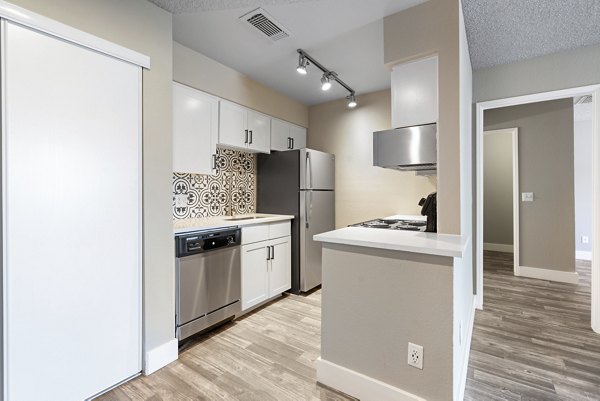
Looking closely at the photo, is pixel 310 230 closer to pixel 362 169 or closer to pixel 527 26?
pixel 362 169

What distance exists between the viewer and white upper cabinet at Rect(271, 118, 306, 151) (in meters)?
3.56

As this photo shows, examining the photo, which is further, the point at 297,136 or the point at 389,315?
the point at 297,136

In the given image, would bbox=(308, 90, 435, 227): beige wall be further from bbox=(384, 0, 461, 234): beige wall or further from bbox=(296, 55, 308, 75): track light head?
bbox=(384, 0, 461, 234): beige wall

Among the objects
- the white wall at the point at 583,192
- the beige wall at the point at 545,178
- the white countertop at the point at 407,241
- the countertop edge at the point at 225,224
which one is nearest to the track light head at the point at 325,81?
the countertop edge at the point at 225,224

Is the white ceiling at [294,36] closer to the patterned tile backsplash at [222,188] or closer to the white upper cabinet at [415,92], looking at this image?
the white upper cabinet at [415,92]

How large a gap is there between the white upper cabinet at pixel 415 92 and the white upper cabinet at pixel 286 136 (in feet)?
6.16

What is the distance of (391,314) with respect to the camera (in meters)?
1.49

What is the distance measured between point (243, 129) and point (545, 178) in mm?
4128

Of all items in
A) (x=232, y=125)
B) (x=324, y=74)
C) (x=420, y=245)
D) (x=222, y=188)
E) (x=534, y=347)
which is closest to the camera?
(x=420, y=245)

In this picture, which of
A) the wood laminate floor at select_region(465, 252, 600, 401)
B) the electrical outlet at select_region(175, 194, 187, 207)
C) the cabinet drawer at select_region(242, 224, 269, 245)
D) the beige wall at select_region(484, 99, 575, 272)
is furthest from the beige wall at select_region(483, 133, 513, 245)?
the electrical outlet at select_region(175, 194, 187, 207)

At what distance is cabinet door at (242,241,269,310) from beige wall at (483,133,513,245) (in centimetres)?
507

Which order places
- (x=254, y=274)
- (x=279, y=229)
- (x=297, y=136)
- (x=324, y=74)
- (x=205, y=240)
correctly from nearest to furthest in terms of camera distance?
1. (x=205, y=240)
2. (x=254, y=274)
3. (x=324, y=74)
4. (x=279, y=229)
5. (x=297, y=136)

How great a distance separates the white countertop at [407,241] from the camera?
1.32 meters

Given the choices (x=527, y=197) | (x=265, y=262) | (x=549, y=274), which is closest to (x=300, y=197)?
(x=265, y=262)
